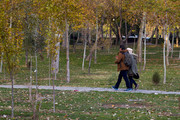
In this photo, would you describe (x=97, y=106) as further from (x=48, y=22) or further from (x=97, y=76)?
(x=97, y=76)

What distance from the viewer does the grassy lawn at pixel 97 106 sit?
31.5 feet

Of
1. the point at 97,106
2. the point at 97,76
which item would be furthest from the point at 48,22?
the point at 97,76

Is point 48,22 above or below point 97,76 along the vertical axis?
above

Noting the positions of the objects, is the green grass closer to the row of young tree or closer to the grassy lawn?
the row of young tree

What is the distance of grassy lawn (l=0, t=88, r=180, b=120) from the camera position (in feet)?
31.5

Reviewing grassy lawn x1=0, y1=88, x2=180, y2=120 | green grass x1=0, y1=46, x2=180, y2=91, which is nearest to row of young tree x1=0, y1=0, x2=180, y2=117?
green grass x1=0, y1=46, x2=180, y2=91

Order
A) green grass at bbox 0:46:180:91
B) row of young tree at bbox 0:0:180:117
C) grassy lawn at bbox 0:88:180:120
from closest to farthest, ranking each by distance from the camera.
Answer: row of young tree at bbox 0:0:180:117
grassy lawn at bbox 0:88:180:120
green grass at bbox 0:46:180:91

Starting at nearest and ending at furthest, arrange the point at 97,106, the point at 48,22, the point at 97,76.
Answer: the point at 97,106 → the point at 48,22 → the point at 97,76

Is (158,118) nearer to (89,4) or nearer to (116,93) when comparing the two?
(116,93)

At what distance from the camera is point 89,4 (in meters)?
38.1

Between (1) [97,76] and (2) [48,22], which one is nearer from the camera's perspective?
(2) [48,22]

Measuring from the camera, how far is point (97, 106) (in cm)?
1150

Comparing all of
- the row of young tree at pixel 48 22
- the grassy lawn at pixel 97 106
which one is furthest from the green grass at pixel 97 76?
the grassy lawn at pixel 97 106

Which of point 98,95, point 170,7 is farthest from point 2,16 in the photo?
point 170,7
